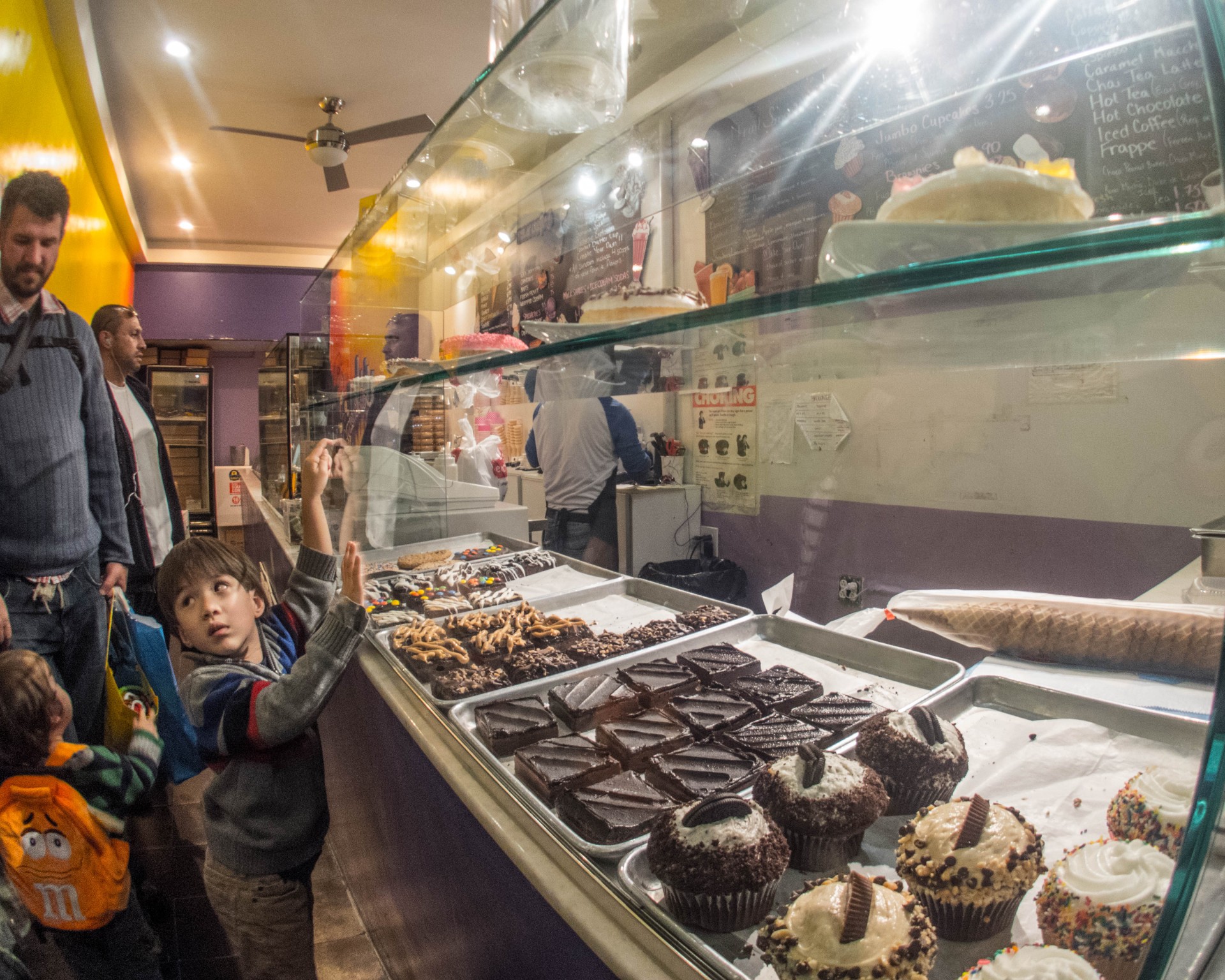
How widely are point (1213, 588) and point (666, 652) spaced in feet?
3.99

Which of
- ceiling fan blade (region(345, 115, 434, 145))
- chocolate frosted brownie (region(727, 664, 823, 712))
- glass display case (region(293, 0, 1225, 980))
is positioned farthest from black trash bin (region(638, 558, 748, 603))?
ceiling fan blade (region(345, 115, 434, 145))

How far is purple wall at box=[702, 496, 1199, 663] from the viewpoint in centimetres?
220

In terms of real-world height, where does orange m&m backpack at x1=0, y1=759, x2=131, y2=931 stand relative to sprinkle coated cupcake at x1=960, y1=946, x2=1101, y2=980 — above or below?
below

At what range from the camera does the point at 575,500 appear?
332cm

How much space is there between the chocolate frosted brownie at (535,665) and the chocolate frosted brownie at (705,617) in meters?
0.41

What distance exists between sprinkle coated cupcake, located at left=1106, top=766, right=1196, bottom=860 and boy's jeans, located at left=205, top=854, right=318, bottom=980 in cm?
184

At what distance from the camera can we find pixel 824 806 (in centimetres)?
112

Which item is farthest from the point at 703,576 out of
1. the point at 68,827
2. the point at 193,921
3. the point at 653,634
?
the point at 193,921

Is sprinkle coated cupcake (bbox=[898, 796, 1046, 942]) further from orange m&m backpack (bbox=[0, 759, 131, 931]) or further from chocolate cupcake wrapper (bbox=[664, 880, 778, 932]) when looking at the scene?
orange m&m backpack (bbox=[0, 759, 131, 931])

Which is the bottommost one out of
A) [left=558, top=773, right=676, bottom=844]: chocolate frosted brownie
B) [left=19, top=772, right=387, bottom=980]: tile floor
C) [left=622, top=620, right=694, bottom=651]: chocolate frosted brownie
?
[left=19, top=772, right=387, bottom=980]: tile floor

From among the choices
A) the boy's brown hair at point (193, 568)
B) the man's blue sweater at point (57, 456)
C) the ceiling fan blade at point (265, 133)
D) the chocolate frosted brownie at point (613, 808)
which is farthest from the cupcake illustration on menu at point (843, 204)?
the ceiling fan blade at point (265, 133)

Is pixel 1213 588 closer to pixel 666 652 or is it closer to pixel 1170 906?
pixel 1170 906

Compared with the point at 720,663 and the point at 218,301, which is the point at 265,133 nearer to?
the point at 218,301

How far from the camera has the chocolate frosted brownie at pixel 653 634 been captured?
6.73ft
